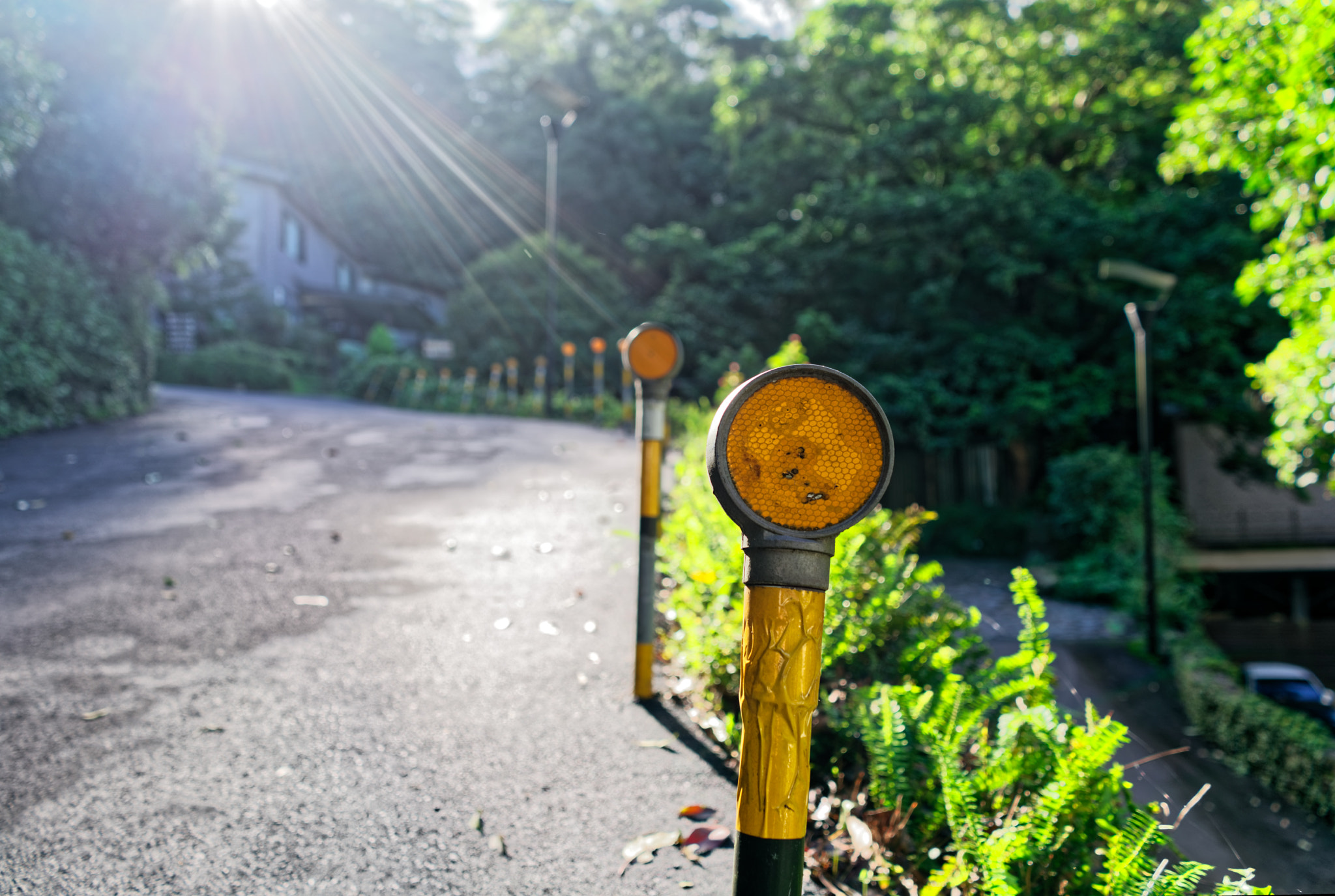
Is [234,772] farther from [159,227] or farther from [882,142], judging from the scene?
[882,142]

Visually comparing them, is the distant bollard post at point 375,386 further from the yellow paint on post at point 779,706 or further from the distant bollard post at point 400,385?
the yellow paint on post at point 779,706

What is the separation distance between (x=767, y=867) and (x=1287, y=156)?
695 cm

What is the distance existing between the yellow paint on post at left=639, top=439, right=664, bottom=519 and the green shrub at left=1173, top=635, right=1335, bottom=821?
327 inches

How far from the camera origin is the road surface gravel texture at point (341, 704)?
2.50 m

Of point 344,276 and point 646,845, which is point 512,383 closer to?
point 344,276

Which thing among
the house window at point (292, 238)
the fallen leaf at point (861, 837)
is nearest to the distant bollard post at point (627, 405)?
the fallen leaf at point (861, 837)

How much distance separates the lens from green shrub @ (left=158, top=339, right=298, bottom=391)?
2655cm

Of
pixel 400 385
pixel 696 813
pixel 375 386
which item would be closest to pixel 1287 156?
pixel 696 813

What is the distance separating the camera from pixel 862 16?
63.7 ft

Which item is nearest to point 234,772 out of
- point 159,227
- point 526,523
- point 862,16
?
point 526,523

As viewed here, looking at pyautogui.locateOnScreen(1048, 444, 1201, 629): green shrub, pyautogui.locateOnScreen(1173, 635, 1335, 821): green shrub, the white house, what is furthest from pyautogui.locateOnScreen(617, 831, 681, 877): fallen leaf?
the white house

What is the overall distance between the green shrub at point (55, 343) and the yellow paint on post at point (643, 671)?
38.2ft

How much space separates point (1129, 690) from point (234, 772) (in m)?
10.9

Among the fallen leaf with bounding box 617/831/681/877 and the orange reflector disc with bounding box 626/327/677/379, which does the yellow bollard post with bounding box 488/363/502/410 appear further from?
the fallen leaf with bounding box 617/831/681/877
